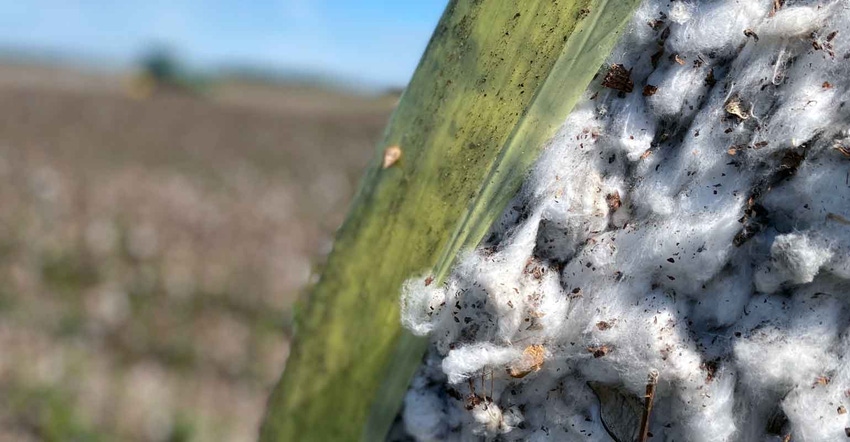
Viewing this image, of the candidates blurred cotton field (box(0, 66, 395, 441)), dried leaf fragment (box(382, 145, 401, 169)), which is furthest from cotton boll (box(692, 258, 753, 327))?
blurred cotton field (box(0, 66, 395, 441))

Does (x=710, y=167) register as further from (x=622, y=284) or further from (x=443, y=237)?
(x=443, y=237)

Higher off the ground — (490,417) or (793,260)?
(793,260)

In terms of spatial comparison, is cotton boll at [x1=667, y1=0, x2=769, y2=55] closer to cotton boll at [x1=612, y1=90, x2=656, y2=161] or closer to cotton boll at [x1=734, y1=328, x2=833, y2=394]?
cotton boll at [x1=612, y1=90, x2=656, y2=161]

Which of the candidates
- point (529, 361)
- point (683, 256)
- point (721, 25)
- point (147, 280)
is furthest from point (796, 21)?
point (147, 280)

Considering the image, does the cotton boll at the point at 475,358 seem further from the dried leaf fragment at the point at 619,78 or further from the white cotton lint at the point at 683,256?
the dried leaf fragment at the point at 619,78

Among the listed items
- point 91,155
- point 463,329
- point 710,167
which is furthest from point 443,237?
point 91,155

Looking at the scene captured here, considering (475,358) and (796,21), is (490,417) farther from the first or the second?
(796,21)

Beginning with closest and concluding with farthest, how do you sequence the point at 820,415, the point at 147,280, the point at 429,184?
1. the point at 820,415
2. the point at 429,184
3. the point at 147,280
